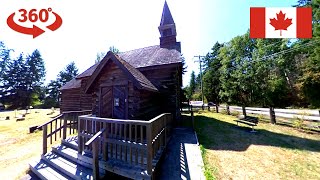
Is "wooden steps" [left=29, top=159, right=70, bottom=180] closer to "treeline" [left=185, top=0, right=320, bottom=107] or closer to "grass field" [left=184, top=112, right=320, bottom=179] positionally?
"grass field" [left=184, top=112, right=320, bottom=179]

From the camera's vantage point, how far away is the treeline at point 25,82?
45.8m

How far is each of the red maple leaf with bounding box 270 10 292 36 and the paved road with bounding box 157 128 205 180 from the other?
29.4 feet

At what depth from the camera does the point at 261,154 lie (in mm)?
6613

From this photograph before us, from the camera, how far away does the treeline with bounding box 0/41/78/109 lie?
45844 millimetres

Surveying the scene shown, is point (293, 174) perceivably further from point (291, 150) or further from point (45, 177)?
point (45, 177)

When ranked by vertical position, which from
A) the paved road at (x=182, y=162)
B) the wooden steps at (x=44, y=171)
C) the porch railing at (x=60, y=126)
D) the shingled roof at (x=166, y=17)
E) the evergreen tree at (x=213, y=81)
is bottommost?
the wooden steps at (x=44, y=171)

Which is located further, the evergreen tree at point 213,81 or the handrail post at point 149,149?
the evergreen tree at point 213,81

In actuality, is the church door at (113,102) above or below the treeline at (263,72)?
below

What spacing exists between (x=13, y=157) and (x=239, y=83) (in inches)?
1219

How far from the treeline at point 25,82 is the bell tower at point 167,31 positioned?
143 feet

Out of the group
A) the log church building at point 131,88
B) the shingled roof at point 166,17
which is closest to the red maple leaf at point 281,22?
the log church building at point 131,88

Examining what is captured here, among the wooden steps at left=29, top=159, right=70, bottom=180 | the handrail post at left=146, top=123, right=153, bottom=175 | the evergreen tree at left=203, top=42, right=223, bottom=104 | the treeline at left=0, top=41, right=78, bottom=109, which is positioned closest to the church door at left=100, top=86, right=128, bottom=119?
the wooden steps at left=29, top=159, right=70, bottom=180

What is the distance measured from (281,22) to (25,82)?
61.3 meters

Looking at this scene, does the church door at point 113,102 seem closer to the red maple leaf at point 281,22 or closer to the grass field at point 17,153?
the grass field at point 17,153
